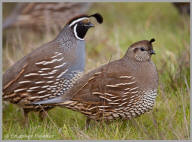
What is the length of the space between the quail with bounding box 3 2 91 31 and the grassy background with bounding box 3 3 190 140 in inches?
14.0

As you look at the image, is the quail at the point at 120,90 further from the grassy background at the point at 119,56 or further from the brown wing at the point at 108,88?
the grassy background at the point at 119,56

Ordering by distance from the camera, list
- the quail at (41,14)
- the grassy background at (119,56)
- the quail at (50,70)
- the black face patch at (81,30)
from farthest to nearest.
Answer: the quail at (41,14)
the black face patch at (81,30)
the quail at (50,70)
the grassy background at (119,56)

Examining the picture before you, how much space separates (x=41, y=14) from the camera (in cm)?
870

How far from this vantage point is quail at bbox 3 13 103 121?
498 centimetres

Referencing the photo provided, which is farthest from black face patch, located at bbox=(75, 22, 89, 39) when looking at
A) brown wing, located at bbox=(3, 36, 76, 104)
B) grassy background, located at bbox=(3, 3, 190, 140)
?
grassy background, located at bbox=(3, 3, 190, 140)

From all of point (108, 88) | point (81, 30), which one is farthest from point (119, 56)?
point (108, 88)

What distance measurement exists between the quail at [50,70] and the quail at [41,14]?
3488mm

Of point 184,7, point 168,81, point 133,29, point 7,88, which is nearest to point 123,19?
point 133,29

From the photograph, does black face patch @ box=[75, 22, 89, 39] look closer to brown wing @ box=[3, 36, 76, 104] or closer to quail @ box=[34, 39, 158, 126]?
brown wing @ box=[3, 36, 76, 104]

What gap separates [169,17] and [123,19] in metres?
1.13

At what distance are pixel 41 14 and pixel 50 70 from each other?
392 cm

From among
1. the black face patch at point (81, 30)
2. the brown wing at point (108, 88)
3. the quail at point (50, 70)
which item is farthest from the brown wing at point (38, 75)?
the brown wing at point (108, 88)

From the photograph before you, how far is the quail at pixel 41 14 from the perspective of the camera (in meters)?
8.61

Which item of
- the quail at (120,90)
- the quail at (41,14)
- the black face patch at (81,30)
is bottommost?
the quail at (120,90)
